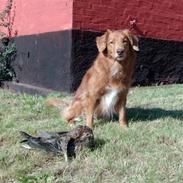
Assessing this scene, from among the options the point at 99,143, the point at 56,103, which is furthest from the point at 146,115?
the point at 99,143

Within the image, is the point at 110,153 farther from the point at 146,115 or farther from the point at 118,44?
the point at 146,115

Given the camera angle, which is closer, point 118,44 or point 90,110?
point 118,44

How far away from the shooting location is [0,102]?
9.40 metres

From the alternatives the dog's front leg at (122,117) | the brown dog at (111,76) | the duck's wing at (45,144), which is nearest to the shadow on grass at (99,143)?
the duck's wing at (45,144)

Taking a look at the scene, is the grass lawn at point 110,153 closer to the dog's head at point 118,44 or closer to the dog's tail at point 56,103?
the dog's tail at point 56,103

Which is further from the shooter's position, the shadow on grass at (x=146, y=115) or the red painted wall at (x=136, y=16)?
the red painted wall at (x=136, y=16)

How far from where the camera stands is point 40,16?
11.8 meters

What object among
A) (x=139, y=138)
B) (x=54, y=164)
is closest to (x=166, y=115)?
(x=139, y=138)

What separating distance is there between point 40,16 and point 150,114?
16.6 feet

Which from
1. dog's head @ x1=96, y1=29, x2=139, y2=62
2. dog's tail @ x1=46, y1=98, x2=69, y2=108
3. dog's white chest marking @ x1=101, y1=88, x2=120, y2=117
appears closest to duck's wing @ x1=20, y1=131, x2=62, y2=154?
dog's white chest marking @ x1=101, y1=88, x2=120, y2=117

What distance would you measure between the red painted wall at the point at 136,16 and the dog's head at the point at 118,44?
384 cm

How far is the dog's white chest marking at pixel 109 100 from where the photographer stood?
6.81 meters

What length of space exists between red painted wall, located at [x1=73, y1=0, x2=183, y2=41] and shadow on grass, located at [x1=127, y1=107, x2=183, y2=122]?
10.4ft

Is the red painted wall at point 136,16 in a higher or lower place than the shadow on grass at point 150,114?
higher
